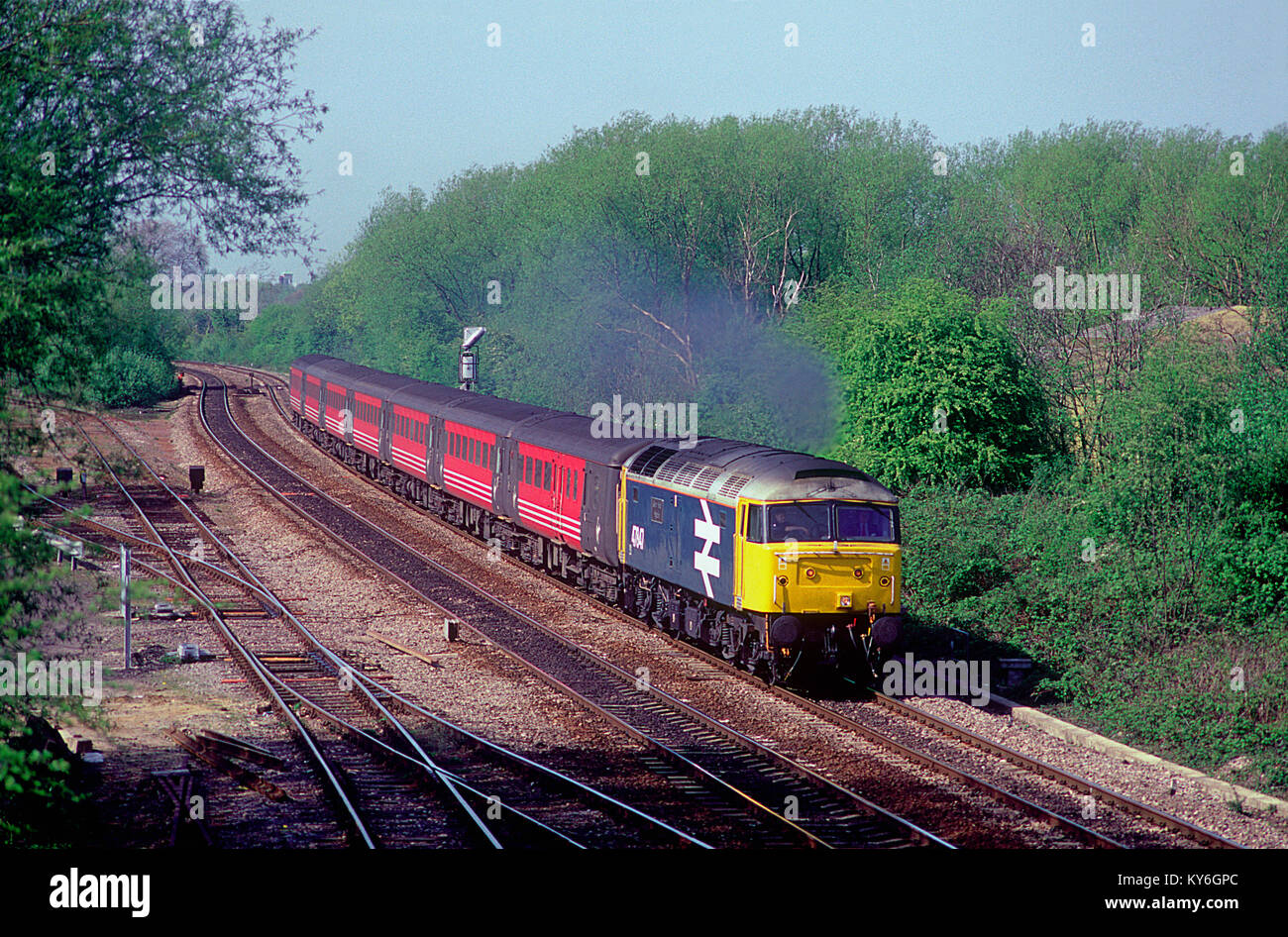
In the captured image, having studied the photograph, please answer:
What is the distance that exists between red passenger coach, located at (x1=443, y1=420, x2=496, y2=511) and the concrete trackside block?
603 inches

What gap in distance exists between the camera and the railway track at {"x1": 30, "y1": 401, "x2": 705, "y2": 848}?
11812 millimetres

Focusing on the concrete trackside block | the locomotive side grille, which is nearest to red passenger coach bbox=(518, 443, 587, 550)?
the locomotive side grille

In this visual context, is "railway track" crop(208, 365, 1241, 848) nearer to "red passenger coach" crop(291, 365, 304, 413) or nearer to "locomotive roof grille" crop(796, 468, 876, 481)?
"locomotive roof grille" crop(796, 468, 876, 481)

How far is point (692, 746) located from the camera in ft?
49.4

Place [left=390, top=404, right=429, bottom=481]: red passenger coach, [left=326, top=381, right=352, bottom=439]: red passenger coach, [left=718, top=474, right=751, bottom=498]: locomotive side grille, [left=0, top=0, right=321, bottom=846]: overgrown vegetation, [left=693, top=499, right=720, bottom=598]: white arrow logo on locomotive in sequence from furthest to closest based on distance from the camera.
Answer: [left=326, top=381, right=352, bottom=439]: red passenger coach, [left=390, top=404, right=429, bottom=481]: red passenger coach, [left=693, top=499, right=720, bottom=598]: white arrow logo on locomotive, [left=718, top=474, right=751, bottom=498]: locomotive side grille, [left=0, top=0, right=321, bottom=846]: overgrown vegetation

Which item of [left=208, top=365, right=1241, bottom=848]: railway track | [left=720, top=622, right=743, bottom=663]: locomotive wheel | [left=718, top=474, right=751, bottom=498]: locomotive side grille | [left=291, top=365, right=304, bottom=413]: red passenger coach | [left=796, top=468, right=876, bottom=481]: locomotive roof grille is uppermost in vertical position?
[left=291, top=365, right=304, bottom=413]: red passenger coach

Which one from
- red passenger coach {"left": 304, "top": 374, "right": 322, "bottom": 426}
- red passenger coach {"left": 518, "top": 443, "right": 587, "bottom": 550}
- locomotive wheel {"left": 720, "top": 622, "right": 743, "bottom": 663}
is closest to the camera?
locomotive wheel {"left": 720, "top": 622, "right": 743, "bottom": 663}

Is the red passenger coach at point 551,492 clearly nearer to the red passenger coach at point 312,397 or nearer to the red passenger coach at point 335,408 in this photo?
the red passenger coach at point 335,408

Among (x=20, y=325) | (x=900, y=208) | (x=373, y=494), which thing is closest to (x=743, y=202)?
(x=900, y=208)

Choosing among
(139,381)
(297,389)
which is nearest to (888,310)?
(297,389)

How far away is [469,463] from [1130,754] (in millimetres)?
19900

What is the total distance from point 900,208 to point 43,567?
44.9 metres

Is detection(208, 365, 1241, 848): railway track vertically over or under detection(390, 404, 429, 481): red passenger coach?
under

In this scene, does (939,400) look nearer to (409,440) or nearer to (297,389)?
(409,440)
